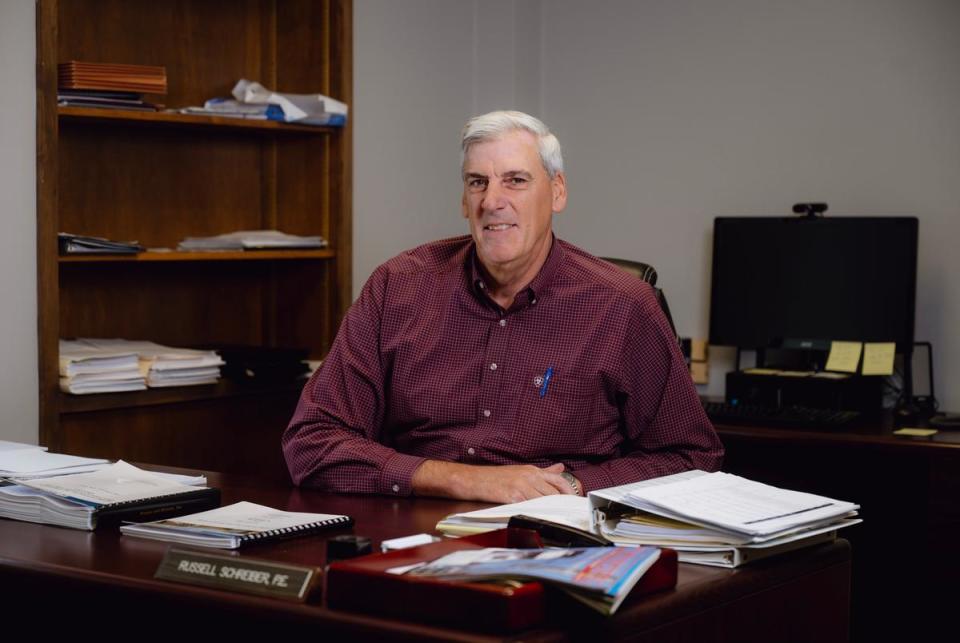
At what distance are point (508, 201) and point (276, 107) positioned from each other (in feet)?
5.00

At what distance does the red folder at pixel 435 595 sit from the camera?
48.8 inches

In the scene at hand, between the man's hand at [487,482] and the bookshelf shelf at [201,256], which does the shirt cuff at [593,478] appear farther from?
the bookshelf shelf at [201,256]

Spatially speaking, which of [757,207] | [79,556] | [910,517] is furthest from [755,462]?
[79,556]

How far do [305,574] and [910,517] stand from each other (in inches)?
91.7

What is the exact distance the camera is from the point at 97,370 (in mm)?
3270

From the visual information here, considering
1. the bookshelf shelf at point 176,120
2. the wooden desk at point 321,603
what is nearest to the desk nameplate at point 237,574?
the wooden desk at point 321,603

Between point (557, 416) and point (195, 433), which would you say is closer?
point (557, 416)

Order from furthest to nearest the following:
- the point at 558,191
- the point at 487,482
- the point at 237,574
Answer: the point at 558,191
the point at 487,482
the point at 237,574

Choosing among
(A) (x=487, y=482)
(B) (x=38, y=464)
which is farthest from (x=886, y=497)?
(B) (x=38, y=464)

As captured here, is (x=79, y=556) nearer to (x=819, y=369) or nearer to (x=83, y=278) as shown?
(x=83, y=278)

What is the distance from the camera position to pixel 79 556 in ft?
5.32

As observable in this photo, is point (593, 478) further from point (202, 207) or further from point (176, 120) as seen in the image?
point (202, 207)

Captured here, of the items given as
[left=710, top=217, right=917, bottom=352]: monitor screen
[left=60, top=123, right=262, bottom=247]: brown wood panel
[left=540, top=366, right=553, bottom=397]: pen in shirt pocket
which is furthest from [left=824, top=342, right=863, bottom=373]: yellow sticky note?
[left=60, top=123, right=262, bottom=247]: brown wood panel

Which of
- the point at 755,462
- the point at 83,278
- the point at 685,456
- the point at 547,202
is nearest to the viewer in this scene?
the point at 685,456
